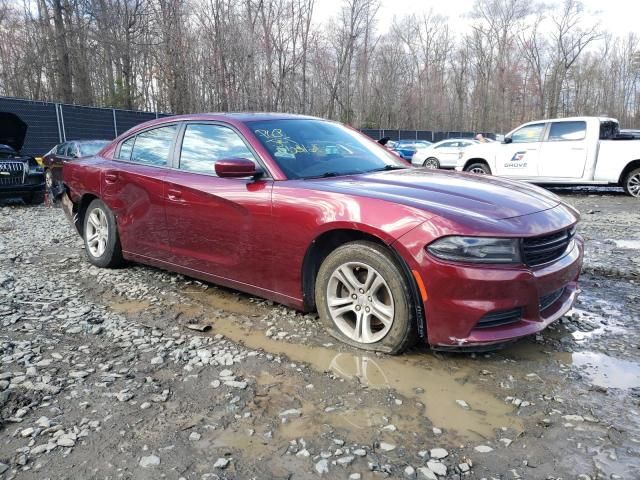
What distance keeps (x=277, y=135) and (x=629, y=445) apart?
9.47 ft

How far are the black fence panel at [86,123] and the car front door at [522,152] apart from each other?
1369cm

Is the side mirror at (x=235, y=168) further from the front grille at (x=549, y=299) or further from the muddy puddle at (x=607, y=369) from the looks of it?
the muddy puddle at (x=607, y=369)

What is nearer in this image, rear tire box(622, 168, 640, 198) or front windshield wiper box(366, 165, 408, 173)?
front windshield wiper box(366, 165, 408, 173)

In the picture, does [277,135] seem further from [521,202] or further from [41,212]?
[41,212]

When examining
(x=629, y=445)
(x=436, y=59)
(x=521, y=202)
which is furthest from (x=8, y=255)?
(x=436, y=59)

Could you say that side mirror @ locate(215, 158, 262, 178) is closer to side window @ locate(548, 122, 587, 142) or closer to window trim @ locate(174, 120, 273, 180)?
window trim @ locate(174, 120, 273, 180)

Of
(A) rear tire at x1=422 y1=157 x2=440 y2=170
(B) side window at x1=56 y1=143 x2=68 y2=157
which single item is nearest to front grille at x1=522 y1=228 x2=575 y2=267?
(B) side window at x1=56 y1=143 x2=68 y2=157

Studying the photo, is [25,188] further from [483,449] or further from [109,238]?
[483,449]

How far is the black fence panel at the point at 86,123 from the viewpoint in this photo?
54.6 ft

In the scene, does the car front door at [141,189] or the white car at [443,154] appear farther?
the white car at [443,154]

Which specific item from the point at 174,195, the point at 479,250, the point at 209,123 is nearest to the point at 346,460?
the point at 479,250

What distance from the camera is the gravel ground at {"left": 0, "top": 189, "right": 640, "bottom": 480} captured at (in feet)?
6.88

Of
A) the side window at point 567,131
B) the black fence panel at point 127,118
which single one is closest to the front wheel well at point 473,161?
the side window at point 567,131

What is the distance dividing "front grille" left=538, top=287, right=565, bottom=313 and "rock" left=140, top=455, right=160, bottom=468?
2150 mm
